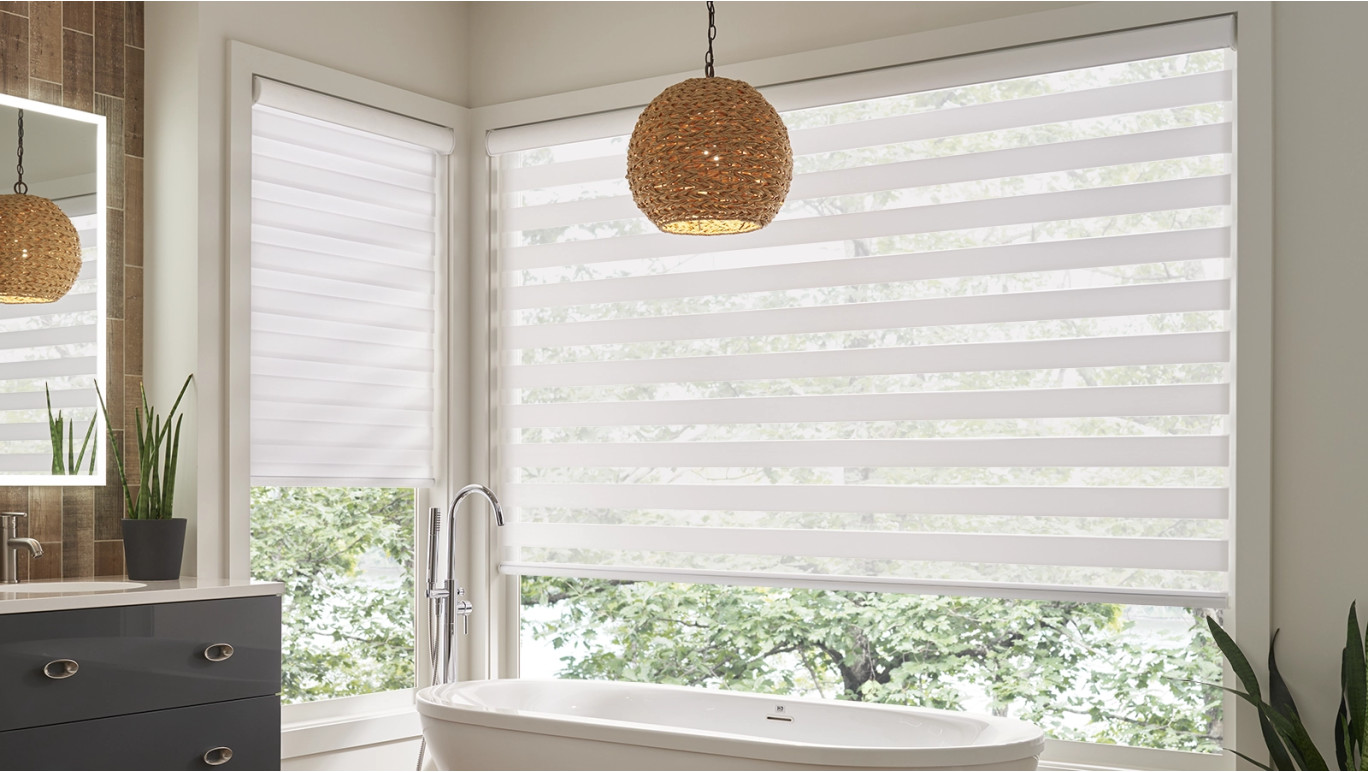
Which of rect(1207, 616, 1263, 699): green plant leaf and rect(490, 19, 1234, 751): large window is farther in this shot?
rect(490, 19, 1234, 751): large window

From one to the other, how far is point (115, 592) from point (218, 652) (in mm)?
274

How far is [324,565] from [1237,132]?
269 cm

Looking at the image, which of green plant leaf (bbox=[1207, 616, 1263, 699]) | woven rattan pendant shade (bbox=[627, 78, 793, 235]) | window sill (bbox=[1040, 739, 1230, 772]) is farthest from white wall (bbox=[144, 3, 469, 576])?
green plant leaf (bbox=[1207, 616, 1263, 699])

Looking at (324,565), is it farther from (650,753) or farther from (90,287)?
(650,753)

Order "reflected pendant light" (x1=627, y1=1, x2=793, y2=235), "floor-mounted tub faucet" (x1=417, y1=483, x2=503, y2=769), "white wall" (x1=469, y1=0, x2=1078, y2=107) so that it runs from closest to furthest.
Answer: "reflected pendant light" (x1=627, y1=1, x2=793, y2=235) → "white wall" (x1=469, y1=0, x2=1078, y2=107) → "floor-mounted tub faucet" (x1=417, y1=483, x2=503, y2=769)

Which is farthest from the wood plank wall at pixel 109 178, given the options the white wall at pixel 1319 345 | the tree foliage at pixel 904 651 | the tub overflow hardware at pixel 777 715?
the white wall at pixel 1319 345

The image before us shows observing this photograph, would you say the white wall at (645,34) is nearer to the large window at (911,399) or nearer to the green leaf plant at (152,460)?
the large window at (911,399)

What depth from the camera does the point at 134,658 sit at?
2609 millimetres

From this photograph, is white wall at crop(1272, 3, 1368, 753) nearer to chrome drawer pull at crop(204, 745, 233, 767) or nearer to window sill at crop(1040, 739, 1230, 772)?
window sill at crop(1040, 739, 1230, 772)

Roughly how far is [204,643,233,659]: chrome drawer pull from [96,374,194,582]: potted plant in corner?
29 centimetres

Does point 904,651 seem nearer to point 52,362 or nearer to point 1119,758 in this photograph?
point 1119,758

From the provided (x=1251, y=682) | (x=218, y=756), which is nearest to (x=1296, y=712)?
(x=1251, y=682)

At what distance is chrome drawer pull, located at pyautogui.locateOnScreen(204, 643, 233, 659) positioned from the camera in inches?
109

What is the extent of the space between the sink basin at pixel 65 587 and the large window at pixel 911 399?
1.30 meters
